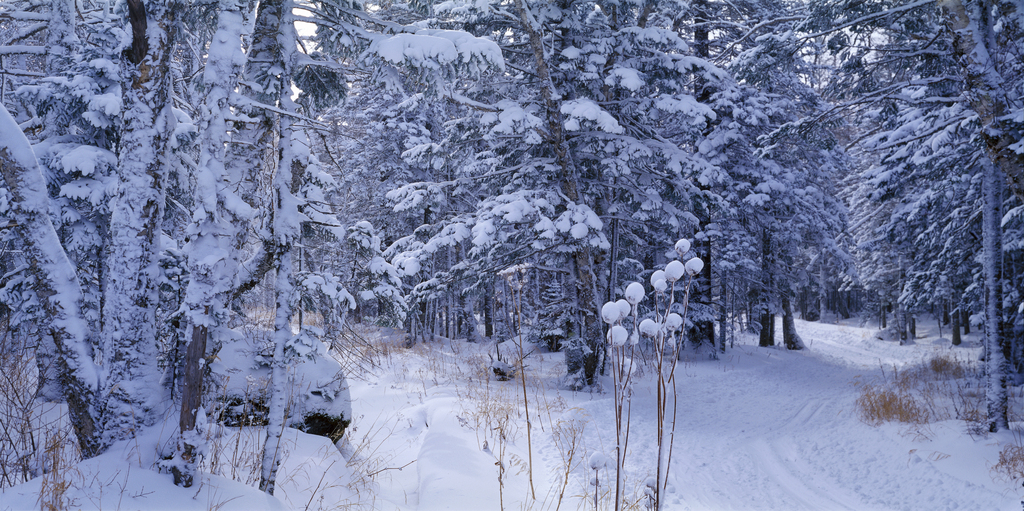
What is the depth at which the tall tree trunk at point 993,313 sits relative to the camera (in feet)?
22.4

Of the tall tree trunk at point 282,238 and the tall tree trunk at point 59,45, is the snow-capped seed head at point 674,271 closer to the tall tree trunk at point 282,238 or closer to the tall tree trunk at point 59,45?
the tall tree trunk at point 282,238

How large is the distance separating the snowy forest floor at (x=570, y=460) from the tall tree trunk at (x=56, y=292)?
46 centimetres

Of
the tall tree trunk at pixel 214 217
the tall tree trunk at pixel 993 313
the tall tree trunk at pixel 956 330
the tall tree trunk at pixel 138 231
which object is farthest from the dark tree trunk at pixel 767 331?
the tall tree trunk at pixel 138 231

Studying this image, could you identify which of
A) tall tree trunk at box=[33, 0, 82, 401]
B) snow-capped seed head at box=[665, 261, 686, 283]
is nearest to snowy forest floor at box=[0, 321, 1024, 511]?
snow-capped seed head at box=[665, 261, 686, 283]

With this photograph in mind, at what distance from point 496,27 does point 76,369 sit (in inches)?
359

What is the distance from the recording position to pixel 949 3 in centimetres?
585

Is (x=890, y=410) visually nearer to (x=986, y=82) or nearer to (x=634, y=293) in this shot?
(x=986, y=82)

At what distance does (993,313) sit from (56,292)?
1079cm

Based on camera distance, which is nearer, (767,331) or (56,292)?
(56,292)

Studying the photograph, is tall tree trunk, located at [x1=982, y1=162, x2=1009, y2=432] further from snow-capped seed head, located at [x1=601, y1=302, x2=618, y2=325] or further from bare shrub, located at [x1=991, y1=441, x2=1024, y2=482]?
snow-capped seed head, located at [x1=601, y1=302, x2=618, y2=325]

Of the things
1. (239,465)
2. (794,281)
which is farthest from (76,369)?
(794,281)

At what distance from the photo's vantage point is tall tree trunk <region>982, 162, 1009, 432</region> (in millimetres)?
6820

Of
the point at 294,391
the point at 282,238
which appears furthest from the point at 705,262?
the point at 282,238

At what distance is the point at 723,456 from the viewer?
6.87 metres
